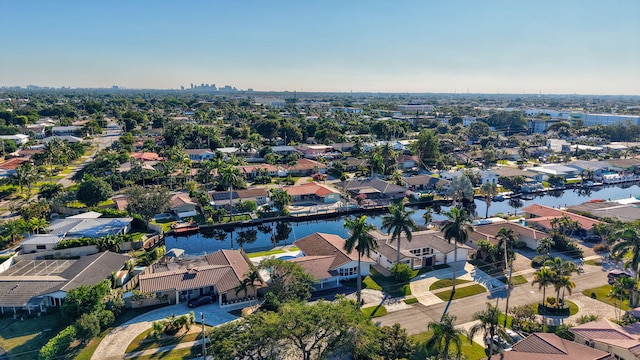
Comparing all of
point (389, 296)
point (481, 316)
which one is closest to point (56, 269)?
point (389, 296)

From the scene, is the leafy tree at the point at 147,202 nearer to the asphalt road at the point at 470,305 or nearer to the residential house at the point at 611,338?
the asphalt road at the point at 470,305

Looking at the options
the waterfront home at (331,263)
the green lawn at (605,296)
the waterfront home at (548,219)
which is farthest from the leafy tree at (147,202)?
the waterfront home at (548,219)

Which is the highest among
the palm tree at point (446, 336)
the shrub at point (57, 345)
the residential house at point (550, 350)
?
the palm tree at point (446, 336)

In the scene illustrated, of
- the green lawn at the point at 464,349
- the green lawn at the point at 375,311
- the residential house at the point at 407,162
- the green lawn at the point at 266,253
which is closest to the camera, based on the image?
the green lawn at the point at 464,349

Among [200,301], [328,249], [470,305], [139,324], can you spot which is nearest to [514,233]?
[470,305]

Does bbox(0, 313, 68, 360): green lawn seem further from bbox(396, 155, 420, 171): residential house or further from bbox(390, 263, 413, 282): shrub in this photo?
bbox(396, 155, 420, 171): residential house

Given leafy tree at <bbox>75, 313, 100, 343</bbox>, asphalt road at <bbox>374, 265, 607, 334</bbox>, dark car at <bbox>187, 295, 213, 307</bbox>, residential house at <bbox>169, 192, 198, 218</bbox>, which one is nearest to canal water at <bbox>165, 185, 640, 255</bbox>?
residential house at <bbox>169, 192, 198, 218</bbox>

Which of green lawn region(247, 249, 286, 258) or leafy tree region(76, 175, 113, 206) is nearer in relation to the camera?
green lawn region(247, 249, 286, 258)
